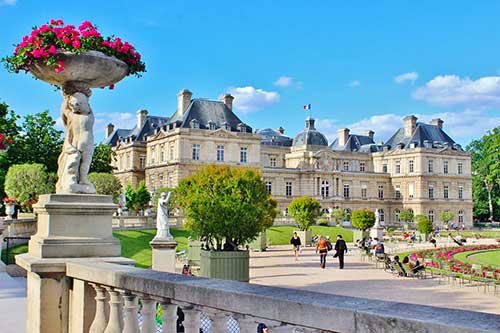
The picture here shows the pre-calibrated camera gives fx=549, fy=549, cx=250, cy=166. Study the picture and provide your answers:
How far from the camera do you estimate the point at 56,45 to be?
17.0 ft

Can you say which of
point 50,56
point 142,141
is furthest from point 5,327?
point 142,141

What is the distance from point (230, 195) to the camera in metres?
20.0

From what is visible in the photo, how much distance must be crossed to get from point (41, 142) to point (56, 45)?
35.5m

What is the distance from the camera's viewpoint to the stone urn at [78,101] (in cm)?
527

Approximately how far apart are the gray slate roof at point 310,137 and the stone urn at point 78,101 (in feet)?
224

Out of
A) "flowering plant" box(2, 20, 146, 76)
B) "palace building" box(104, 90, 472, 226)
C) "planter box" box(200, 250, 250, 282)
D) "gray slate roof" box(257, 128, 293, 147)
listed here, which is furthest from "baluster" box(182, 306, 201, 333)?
"gray slate roof" box(257, 128, 293, 147)

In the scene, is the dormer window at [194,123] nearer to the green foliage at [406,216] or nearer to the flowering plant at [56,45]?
the green foliage at [406,216]

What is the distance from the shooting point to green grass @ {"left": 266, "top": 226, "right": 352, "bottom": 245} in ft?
140

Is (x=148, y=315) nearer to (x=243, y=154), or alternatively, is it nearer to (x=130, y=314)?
(x=130, y=314)

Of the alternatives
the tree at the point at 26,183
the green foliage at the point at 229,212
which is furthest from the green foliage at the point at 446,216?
the green foliage at the point at 229,212

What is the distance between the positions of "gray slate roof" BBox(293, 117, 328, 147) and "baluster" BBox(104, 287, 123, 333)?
6961 centimetres

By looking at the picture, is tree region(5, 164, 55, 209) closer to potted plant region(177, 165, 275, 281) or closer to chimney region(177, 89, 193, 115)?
potted plant region(177, 165, 275, 281)

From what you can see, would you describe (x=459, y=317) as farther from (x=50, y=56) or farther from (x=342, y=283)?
(x=342, y=283)

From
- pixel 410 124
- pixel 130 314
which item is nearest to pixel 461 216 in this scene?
pixel 410 124
